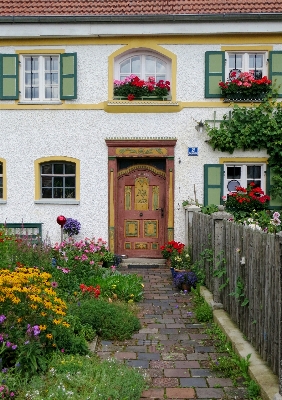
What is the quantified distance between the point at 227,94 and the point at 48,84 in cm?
426

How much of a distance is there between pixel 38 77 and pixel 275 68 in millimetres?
5566

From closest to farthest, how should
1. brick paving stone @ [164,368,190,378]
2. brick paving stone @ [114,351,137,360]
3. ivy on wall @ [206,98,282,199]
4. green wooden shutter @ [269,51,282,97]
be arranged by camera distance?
brick paving stone @ [164,368,190,378], brick paving stone @ [114,351,137,360], ivy on wall @ [206,98,282,199], green wooden shutter @ [269,51,282,97]

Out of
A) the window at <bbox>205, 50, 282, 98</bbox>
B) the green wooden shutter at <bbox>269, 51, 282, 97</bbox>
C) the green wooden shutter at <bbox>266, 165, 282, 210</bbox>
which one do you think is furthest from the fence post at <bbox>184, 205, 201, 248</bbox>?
the green wooden shutter at <bbox>269, 51, 282, 97</bbox>

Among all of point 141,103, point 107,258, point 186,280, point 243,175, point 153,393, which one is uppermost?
point 141,103

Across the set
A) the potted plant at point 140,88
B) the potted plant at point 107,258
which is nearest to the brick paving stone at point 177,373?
the potted plant at point 107,258

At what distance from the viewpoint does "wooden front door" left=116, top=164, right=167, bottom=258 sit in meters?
11.9

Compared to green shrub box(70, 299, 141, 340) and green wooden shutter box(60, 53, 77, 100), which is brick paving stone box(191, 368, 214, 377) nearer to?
green shrub box(70, 299, 141, 340)

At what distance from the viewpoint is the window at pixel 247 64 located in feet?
38.3

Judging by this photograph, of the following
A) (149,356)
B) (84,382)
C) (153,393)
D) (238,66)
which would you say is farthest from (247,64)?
(84,382)

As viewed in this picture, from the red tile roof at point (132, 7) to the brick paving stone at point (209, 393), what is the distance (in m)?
9.18

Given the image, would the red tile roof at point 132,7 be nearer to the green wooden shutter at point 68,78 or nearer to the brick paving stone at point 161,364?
the green wooden shutter at point 68,78

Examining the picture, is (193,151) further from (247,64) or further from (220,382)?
(220,382)

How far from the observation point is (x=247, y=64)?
1167 centimetres

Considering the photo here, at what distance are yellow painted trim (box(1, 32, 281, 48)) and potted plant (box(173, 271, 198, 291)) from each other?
5.78m
